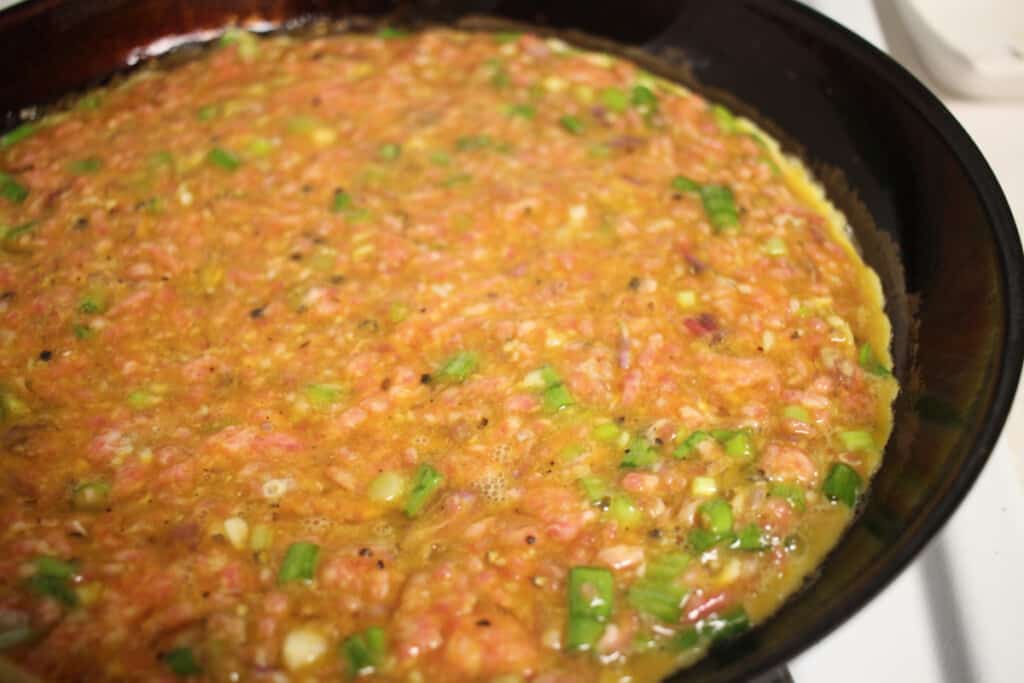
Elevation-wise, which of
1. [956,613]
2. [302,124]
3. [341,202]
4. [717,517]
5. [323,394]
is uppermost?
[302,124]

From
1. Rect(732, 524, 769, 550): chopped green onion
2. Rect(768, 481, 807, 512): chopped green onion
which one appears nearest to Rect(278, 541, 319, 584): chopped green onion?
Rect(732, 524, 769, 550): chopped green onion

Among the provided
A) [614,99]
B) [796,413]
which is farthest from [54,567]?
[614,99]

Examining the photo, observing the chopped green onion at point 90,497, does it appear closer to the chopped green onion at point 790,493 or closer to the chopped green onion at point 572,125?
the chopped green onion at point 790,493

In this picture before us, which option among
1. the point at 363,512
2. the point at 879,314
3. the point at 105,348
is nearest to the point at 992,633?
the point at 879,314

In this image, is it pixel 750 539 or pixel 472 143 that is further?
pixel 472 143

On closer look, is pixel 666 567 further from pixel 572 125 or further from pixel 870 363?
pixel 572 125

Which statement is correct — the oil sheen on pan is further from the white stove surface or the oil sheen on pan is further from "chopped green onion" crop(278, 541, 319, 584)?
the white stove surface
